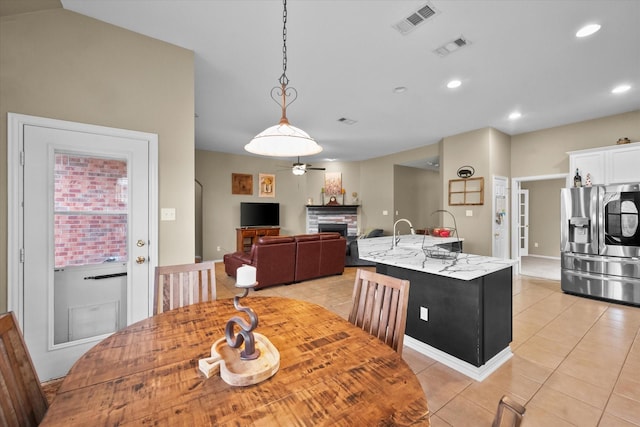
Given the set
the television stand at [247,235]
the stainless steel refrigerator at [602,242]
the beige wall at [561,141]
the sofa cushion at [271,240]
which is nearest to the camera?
the stainless steel refrigerator at [602,242]

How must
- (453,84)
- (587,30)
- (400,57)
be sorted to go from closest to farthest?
(587,30) < (400,57) < (453,84)

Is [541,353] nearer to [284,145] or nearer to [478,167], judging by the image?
[284,145]

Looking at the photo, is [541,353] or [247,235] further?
[247,235]

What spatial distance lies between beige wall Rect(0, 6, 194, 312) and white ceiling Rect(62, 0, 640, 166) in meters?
0.16

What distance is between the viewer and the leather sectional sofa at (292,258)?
14.3 feet

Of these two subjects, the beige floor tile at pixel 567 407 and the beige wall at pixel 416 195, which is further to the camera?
the beige wall at pixel 416 195

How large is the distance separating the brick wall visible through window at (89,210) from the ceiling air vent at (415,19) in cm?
264

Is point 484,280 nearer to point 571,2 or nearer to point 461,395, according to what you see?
point 461,395

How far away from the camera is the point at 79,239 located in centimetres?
218

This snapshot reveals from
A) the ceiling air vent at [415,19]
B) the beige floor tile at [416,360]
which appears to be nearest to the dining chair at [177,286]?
the beige floor tile at [416,360]

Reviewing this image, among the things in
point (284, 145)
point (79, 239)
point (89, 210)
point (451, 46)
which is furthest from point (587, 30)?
point (79, 239)

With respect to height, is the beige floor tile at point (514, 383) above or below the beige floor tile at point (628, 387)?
below

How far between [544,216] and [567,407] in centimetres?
710

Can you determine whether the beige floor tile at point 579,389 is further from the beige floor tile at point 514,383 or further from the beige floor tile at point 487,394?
the beige floor tile at point 487,394
